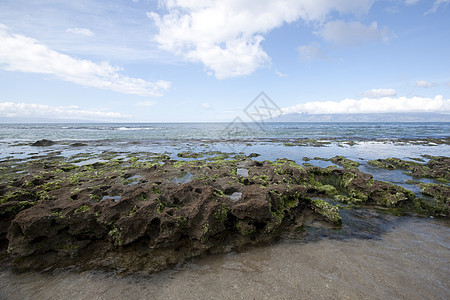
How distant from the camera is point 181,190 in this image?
24.8 ft

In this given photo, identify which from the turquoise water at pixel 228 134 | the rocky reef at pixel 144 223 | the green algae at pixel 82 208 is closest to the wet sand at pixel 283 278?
the rocky reef at pixel 144 223

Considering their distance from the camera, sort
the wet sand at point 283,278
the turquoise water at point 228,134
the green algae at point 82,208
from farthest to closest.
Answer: the turquoise water at point 228,134 < the green algae at point 82,208 < the wet sand at point 283,278

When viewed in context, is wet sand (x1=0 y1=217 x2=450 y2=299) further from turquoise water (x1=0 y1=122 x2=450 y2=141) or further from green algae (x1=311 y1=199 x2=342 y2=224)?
turquoise water (x1=0 y1=122 x2=450 y2=141)

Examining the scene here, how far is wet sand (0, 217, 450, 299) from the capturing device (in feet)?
15.0

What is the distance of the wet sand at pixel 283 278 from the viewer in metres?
4.57

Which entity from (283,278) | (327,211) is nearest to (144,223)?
(283,278)

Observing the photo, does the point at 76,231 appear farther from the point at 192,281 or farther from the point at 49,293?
the point at 192,281

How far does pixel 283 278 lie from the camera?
197 inches

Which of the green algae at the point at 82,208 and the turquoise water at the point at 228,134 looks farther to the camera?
the turquoise water at the point at 228,134

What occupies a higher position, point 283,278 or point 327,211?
point 327,211

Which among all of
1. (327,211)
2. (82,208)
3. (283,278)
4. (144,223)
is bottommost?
(283,278)

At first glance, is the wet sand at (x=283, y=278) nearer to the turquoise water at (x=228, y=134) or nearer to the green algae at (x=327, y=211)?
the green algae at (x=327, y=211)

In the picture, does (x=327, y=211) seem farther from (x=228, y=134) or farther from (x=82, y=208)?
(x=228, y=134)

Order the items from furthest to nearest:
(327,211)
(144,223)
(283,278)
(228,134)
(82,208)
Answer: (228,134)
(327,211)
(82,208)
(144,223)
(283,278)
